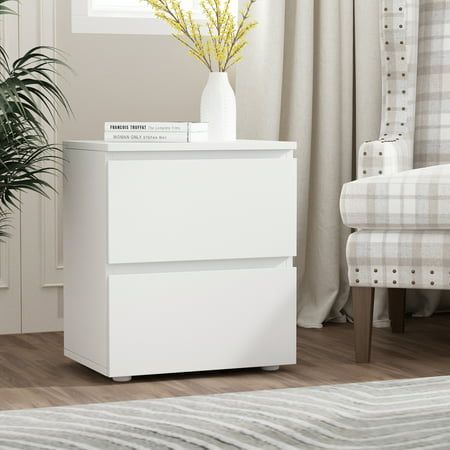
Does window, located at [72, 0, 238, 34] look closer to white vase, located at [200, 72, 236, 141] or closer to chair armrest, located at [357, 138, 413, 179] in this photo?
white vase, located at [200, 72, 236, 141]

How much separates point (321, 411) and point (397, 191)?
2.95 ft

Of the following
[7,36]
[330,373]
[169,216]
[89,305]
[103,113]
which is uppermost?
[7,36]

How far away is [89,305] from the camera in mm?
2703

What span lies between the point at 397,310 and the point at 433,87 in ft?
2.24

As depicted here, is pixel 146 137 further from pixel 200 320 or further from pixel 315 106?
pixel 315 106

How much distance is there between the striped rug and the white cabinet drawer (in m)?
0.48

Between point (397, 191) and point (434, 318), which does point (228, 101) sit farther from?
point (434, 318)

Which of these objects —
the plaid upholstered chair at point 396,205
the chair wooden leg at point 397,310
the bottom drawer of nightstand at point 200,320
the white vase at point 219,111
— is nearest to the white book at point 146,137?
the white vase at point 219,111

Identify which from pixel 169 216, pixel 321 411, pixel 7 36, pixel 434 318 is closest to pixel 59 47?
pixel 7 36

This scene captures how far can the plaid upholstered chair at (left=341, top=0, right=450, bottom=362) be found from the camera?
9.04 ft

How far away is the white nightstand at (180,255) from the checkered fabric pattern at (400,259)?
184 millimetres

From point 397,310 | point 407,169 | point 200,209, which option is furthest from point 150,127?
point 397,310

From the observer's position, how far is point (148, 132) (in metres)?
2.68

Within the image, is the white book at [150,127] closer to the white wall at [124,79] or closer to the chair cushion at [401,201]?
the chair cushion at [401,201]
